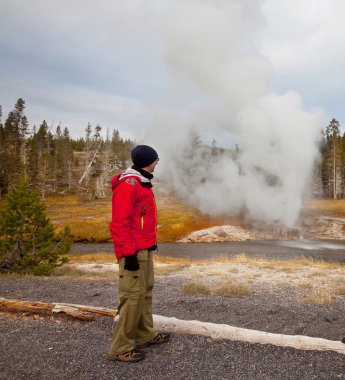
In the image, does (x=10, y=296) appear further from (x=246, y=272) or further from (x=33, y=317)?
(x=246, y=272)

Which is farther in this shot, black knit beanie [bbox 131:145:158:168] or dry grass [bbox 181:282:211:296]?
dry grass [bbox 181:282:211:296]

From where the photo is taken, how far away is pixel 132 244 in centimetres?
504

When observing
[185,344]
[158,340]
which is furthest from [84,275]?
[185,344]

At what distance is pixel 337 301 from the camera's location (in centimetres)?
941

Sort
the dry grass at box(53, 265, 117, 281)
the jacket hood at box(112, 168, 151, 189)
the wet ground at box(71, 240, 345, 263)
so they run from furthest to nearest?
the wet ground at box(71, 240, 345, 263) → the dry grass at box(53, 265, 117, 281) → the jacket hood at box(112, 168, 151, 189)

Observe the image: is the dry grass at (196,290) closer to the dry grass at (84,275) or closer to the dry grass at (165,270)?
the dry grass at (84,275)

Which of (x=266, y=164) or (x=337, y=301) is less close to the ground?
(x=266, y=164)

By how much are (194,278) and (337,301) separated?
621cm

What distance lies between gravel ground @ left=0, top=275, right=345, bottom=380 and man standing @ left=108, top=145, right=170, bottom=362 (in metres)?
0.36

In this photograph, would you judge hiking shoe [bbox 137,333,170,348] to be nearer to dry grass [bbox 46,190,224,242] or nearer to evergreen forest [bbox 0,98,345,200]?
dry grass [bbox 46,190,224,242]

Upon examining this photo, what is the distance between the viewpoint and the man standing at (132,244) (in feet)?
16.7

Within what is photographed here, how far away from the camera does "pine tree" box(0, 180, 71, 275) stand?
48.7ft

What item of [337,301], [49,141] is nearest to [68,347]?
[337,301]

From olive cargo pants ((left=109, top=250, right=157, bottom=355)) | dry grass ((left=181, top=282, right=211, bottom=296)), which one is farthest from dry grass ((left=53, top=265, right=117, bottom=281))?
olive cargo pants ((left=109, top=250, right=157, bottom=355))
